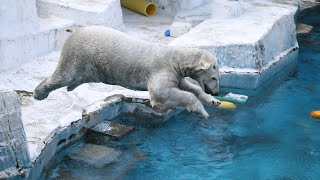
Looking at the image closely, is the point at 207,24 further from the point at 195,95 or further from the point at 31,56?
the point at 195,95

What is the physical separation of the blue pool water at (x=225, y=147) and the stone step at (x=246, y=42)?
48cm

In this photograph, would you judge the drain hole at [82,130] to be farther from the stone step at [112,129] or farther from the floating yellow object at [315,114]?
the floating yellow object at [315,114]

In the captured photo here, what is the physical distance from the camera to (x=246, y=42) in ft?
31.2

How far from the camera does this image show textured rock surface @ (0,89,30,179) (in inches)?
222

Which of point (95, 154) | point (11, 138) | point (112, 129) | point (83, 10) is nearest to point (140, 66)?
point (11, 138)

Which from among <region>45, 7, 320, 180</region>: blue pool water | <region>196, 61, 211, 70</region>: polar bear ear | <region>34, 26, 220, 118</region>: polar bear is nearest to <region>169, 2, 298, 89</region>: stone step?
<region>45, 7, 320, 180</region>: blue pool water

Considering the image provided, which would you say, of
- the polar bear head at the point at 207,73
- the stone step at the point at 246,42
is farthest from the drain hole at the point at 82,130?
the polar bear head at the point at 207,73

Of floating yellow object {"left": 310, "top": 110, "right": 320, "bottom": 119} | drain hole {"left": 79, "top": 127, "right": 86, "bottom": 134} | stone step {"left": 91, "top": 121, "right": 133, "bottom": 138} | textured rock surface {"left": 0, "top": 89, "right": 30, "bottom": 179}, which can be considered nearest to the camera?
textured rock surface {"left": 0, "top": 89, "right": 30, "bottom": 179}

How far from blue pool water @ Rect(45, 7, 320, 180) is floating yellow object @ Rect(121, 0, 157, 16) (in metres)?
3.68

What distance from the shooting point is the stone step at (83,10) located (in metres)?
10.1

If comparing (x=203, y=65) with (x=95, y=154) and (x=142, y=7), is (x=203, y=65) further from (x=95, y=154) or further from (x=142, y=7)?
(x=142, y=7)

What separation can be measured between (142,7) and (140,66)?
7164 millimetres

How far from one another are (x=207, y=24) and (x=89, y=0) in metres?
2.09

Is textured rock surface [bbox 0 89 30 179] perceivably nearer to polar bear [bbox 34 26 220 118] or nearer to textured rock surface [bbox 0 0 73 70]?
polar bear [bbox 34 26 220 118]
